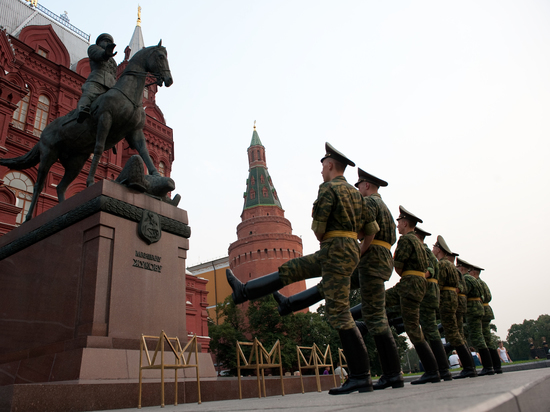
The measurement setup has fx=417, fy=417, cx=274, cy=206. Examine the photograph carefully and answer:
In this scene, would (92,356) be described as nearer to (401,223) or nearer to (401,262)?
(401,262)

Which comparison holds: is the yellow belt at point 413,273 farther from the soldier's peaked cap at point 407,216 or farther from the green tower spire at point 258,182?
the green tower spire at point 258,182

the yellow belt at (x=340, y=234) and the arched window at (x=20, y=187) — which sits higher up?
the arched window at (x=20, y=187)

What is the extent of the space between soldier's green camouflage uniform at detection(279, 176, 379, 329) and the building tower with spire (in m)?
39.4

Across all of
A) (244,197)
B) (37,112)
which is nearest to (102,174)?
(37,112)

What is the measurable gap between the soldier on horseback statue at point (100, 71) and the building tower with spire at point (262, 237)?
120 ft

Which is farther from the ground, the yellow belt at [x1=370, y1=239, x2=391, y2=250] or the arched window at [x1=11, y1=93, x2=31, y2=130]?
the arched window at [x1=11, y1=93, x2=31, y2=130]

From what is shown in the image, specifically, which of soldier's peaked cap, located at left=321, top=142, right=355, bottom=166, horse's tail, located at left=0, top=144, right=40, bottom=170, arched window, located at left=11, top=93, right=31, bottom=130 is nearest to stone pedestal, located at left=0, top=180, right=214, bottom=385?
horse's tail, located at left=0, top=144, right=40, bottom=170

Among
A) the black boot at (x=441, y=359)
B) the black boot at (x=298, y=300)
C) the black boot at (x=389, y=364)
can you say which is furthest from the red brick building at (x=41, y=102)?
the black boot at (x=389, y=364)

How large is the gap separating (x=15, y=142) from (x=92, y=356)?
1674cm

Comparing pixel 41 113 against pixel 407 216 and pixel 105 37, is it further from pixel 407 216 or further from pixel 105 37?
pixel 407 216

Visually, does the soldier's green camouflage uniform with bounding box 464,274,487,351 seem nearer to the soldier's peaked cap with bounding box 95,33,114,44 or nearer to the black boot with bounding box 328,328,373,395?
the black boot with bounding box 328,328,373,395

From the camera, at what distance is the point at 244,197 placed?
53.8 m

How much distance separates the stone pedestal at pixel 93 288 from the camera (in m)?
4.41

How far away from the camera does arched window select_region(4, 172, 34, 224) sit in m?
16.4
